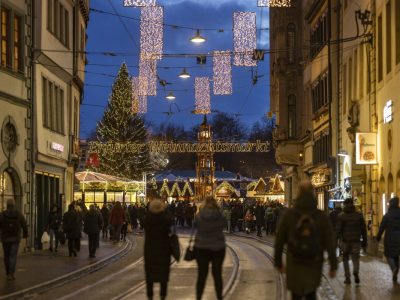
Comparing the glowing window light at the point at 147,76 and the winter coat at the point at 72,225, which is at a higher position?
the glowing window light at the point at 147,76

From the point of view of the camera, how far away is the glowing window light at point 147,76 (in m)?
36.7

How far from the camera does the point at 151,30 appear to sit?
33156 mm

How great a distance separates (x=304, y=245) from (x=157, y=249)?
4.65 meters

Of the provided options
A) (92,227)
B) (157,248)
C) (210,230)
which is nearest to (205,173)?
(92,227)

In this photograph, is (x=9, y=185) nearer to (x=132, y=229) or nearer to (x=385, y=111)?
(x=385, y=111)

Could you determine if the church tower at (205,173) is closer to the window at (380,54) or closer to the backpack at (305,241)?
the window at (380,54)

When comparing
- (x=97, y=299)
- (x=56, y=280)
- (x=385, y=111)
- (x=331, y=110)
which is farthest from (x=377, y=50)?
(x=97, y=299)

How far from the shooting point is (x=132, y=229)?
198 feet

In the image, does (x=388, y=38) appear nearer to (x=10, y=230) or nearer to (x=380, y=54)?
(x=380, y=54)

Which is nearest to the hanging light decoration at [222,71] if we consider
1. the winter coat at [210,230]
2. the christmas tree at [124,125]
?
the winter coat at [210,230]

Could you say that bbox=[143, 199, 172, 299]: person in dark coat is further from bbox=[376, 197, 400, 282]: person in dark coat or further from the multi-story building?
the multi-story building

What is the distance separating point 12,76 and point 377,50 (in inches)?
498

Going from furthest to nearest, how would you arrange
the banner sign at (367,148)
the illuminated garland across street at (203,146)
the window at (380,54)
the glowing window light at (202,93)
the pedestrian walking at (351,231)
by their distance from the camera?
the illuminated garland across street at (203,146), the glowing window light at (202,93), the banner sign at (367,148), the window at (380,54), the pedestrian walking at (351,231)

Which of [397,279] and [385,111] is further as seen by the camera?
[385,111]
